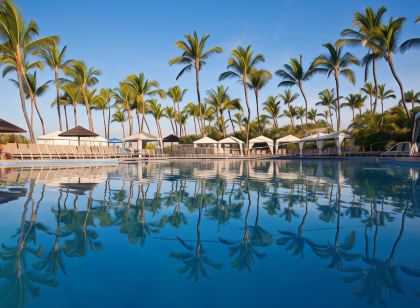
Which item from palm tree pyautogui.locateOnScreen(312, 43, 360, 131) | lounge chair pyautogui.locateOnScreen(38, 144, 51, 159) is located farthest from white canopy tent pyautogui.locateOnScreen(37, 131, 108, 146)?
palm tree pyautogui.locateOnScreen(312, 43, 360, 131)

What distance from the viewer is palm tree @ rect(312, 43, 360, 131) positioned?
28.0m

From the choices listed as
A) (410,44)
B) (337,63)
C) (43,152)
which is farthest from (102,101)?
(410,44)

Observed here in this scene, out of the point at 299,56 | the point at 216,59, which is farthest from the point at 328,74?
the point at 216,59

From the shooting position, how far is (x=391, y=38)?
2128cm

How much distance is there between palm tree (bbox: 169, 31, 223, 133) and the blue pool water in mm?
27072

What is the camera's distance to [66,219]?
4754 mm

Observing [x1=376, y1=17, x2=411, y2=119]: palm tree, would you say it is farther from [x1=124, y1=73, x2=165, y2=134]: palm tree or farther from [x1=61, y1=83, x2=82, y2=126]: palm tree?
[x1=61, y1=83, x2=82, y2=126]: palm tree

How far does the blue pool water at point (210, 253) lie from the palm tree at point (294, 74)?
2730 cm

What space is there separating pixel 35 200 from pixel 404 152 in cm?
1987

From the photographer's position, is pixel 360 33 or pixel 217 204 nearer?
pixel 217 204

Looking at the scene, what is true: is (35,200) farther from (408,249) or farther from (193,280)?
(408,249)

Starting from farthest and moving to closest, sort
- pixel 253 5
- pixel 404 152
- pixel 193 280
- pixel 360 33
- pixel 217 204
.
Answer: pixel 360 33, pixel 404 152, pixel 253 5, pixel 217 204, pixel 193 280

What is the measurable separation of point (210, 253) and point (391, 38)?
2385 centimetres

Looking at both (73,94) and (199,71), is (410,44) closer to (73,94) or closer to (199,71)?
(199,71)
